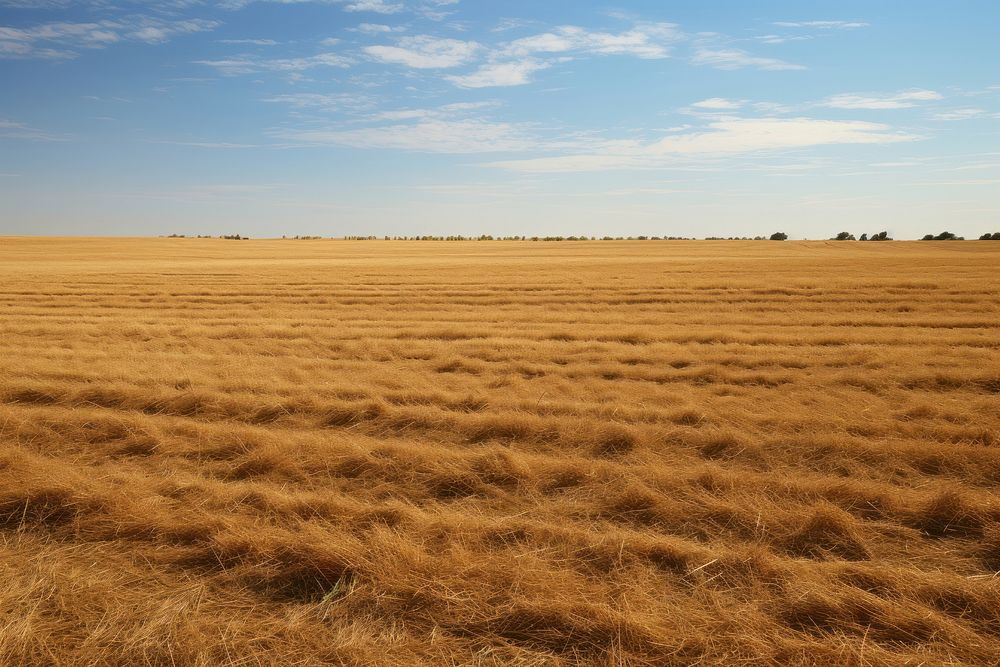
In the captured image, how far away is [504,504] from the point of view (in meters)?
4.35

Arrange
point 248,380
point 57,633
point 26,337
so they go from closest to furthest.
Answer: point 57,633 → point 248,380 → point 26,337

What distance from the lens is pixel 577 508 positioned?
4223 mm

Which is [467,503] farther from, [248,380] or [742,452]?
[248,380]

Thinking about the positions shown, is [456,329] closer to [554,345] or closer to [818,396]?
[554,345]

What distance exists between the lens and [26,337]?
11.3m

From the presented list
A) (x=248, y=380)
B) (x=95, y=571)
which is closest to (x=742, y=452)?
(x=95, y=571)

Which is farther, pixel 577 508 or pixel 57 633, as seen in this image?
pixel 577 508

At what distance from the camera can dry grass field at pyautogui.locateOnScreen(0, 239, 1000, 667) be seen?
2.95m

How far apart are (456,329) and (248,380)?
4.83 meters

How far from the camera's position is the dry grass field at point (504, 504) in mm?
2945

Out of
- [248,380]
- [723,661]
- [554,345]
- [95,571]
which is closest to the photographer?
[723,661]

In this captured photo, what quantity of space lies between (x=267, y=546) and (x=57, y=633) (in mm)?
1071

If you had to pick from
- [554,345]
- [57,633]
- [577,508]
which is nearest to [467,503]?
[577,508]

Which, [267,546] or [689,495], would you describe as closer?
[267,546]
